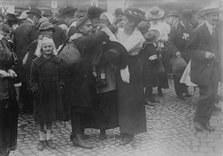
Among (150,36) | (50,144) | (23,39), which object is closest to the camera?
(50,144)

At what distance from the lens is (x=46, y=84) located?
4.96 meters

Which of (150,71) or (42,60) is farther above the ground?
(42,60)

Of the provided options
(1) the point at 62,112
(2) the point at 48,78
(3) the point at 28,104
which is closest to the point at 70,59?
(2) the point at 48,78

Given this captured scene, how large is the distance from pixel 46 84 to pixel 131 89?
3.89 feet

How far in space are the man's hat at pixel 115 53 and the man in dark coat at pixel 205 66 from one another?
129cm

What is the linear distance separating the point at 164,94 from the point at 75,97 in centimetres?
385

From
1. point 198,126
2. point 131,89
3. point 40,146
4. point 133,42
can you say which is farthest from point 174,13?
point 40,146

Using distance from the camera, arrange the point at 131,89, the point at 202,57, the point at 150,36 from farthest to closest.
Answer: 1. the point at 150,36
2. the point at 202,57
3. the point at 131,89

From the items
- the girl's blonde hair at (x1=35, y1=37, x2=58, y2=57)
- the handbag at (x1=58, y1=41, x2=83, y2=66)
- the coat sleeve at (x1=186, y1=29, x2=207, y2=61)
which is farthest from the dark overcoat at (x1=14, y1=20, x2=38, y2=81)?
the coat sleeve at (x1=186, y1=29, x2=207, y2=61)

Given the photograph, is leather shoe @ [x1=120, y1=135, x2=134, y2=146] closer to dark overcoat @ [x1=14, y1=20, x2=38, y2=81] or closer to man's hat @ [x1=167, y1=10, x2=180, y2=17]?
dark overcoat @ [x1=14, y1=20, x2=38, y2=81]

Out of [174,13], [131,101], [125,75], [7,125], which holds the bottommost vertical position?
[7,125]

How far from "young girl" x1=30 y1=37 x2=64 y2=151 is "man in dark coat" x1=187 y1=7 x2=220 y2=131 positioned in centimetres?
217

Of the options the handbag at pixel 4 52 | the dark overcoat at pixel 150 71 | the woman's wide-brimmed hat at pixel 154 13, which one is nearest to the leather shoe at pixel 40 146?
the handbag at pixel 4 52

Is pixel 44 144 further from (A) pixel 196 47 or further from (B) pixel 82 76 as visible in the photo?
(A) pixel 196 47
